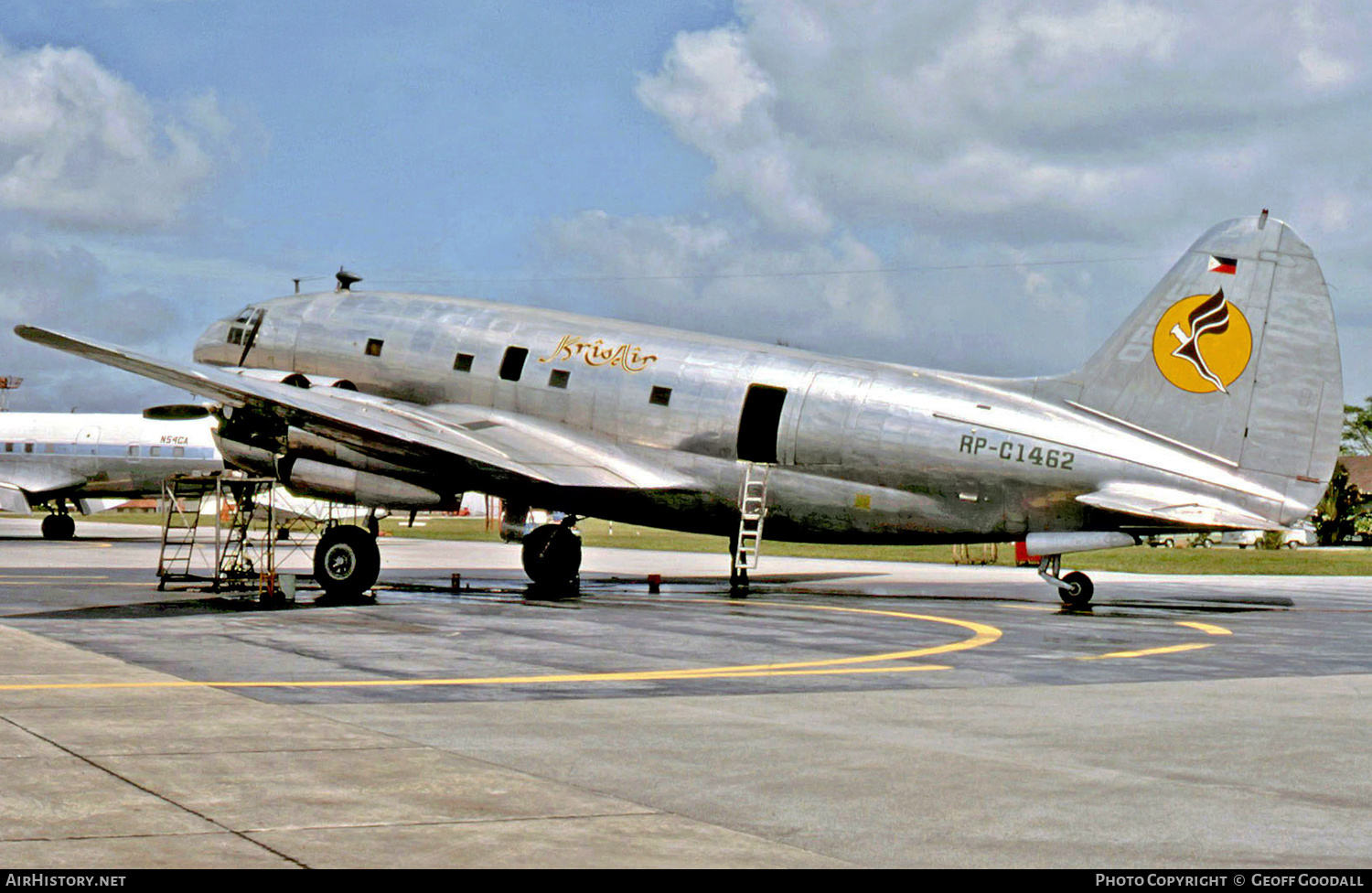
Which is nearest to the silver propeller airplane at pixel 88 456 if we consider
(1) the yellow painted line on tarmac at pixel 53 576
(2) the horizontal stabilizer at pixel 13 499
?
(2) the horizontal stabilizer at pixel 13 499

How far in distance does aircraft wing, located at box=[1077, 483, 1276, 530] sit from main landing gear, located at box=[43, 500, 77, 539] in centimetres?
5305

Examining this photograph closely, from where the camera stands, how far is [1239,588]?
3459cm

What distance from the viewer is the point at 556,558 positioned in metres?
30.2

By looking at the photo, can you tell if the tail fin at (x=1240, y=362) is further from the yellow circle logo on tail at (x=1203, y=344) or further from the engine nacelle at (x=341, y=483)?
the engine nacelle at (x=341, y=483)

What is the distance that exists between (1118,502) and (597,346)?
37.4 feet

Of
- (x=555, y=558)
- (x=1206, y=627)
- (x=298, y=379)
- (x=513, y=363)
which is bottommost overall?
(x=1206, y=627)

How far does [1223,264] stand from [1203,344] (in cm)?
160

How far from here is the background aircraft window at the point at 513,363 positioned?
1128 inches

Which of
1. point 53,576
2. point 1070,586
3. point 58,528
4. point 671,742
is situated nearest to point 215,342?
point 53,576

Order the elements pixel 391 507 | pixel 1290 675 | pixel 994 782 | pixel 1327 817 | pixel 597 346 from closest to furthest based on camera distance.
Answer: pixel 1327 817 < pixel 994 782 < pixel 1290 675 < pixel 391 507 < pixel 597 346

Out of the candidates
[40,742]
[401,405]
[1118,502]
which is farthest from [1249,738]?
[401,405]

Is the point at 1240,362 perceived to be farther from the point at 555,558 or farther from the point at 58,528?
the point at 58,528

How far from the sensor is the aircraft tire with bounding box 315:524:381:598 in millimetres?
25562

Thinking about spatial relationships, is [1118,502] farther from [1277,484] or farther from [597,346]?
[597,346]
